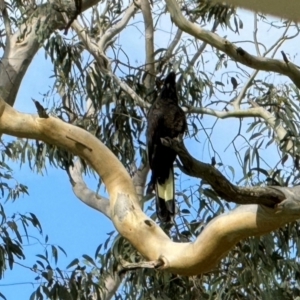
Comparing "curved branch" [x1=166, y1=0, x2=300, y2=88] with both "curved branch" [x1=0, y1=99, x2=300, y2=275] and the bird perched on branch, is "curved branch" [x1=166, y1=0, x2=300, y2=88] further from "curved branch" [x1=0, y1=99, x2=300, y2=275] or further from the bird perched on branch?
"curved branch" [x1=0, y1=99, x2=300, y2=275]

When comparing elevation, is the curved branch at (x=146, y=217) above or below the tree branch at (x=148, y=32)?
below

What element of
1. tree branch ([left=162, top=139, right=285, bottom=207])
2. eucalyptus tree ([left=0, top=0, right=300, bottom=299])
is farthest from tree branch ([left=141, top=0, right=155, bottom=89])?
tree branch ([left=162, top=139, right=285, bottom=207])

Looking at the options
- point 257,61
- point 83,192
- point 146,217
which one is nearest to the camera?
point 146,217

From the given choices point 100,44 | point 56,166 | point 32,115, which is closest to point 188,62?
point 100,44

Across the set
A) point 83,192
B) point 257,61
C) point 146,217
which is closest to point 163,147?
point 257,61

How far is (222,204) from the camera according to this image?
9.30 feet

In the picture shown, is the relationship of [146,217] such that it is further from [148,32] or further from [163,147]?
[148,32]

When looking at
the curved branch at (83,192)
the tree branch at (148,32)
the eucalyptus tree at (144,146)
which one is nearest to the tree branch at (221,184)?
the eucalyptus tree at (144,146)

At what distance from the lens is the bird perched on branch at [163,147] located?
8.75 feet

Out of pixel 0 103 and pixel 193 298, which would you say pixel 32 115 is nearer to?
pixel 0 103

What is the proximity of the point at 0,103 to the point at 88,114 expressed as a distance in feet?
4.02

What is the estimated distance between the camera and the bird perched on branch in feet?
8.75

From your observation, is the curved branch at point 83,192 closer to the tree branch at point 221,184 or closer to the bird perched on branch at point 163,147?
the bird perched on branch at point 163,147

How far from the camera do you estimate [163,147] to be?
8.66 feet
